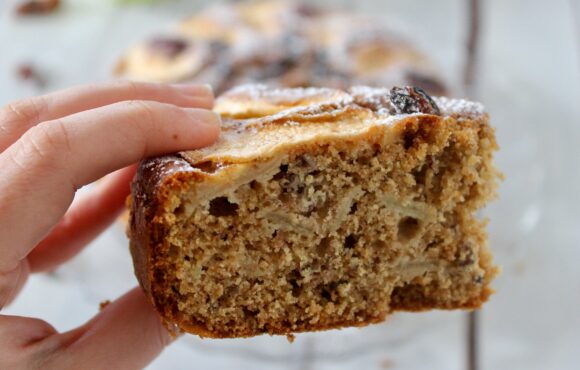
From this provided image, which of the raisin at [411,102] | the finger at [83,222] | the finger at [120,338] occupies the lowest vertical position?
the finger at [120,338]

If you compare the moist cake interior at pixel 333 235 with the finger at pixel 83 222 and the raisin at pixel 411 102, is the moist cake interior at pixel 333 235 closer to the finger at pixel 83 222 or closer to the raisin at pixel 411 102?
the raisin at pixel 411 102

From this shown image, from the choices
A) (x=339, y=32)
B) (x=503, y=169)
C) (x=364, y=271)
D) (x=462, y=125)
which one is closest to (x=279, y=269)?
(x=364, y=271)

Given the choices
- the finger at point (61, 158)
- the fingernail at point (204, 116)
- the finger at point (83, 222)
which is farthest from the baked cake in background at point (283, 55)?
the finger at point (61, 158)

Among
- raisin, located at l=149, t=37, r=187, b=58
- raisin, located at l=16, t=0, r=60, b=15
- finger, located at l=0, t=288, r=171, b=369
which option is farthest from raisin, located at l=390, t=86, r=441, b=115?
raisin, located at l=16, t=0, r=60, b=15

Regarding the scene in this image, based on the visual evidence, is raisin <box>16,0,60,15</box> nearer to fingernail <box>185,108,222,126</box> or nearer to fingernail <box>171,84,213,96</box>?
fingernail <box>171,84,213,96</box>

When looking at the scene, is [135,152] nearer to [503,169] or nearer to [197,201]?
[197,201]

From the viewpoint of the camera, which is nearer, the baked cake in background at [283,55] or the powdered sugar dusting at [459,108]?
the powdered sugar dusting at [459,108]
